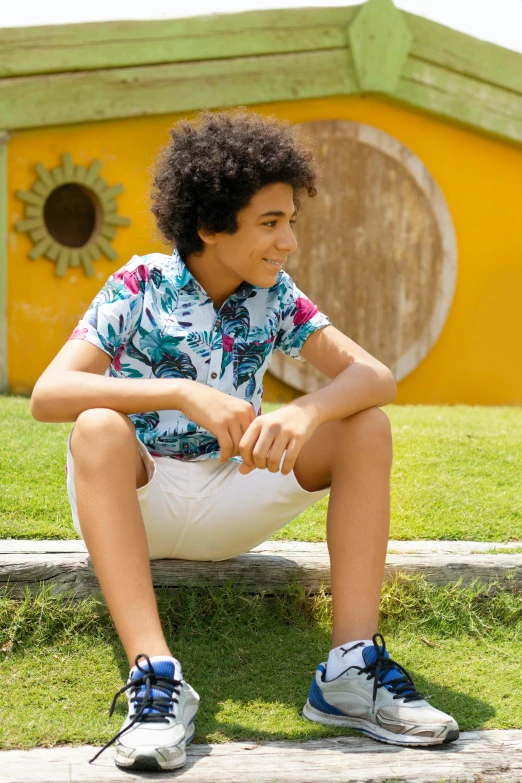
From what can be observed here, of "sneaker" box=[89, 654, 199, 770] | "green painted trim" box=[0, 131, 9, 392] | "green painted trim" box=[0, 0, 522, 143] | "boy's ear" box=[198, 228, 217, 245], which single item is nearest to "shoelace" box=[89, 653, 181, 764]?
"sneaker" box=[89, 654, 199, 770]

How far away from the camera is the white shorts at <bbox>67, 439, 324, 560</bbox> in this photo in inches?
87.9

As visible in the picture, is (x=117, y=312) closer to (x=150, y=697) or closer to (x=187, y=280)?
(x=187, y=280)

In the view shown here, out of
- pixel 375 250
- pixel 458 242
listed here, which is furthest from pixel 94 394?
pixel 458 242

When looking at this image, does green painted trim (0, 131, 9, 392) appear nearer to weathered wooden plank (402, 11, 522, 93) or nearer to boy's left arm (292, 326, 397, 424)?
weathered wooden plank (402, 11, 522, 93)

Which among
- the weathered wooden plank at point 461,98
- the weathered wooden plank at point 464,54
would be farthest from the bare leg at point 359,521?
the weathered wooden plank at point 464,54

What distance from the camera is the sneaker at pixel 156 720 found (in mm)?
1795

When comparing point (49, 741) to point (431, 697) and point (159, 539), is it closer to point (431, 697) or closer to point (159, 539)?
point (159, 539)

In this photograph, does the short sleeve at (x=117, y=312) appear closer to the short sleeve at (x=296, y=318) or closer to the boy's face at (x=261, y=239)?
the boy's face at (x=261, y=239)

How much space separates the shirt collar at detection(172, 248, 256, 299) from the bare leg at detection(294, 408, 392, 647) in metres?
0.46

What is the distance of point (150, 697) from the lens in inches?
73.0

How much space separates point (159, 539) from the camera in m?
2.35

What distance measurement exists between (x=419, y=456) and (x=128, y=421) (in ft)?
6.62

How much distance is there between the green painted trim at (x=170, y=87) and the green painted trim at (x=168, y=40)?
6 centimetres

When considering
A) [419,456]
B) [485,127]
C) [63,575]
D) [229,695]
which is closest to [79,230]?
[485,127]
